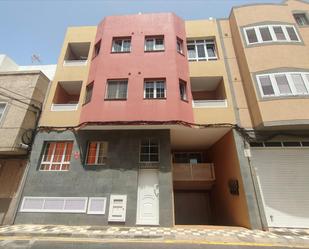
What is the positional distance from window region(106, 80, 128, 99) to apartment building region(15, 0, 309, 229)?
6cm

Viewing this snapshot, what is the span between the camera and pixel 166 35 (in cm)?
1231

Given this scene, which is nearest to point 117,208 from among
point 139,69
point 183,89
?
point 183,89

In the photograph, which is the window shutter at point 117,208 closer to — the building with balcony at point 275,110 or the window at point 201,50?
the building with balcony at point 275,110

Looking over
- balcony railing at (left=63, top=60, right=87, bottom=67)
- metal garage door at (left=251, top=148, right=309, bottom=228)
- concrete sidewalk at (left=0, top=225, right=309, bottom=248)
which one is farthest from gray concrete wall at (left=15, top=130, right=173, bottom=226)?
balcony railing at (left=63, top=60, right=87, bottom=67)

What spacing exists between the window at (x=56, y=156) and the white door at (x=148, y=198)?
4.61 meters

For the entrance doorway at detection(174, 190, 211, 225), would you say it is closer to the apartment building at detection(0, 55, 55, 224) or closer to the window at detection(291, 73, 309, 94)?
the window at detection(291, 73, 309, 94)

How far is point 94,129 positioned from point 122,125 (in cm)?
207

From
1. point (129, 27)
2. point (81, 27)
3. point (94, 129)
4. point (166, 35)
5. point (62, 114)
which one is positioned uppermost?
point (81, 27)

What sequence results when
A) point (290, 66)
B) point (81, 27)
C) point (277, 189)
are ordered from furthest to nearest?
point (81, 27) < point (290, 66) < point (277, 189)

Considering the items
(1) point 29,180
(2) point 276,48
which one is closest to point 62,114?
(1) point 29,180

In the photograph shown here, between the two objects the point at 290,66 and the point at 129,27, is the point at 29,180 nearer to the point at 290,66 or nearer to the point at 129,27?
the point at 129,27

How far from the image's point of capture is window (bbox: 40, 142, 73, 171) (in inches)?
412

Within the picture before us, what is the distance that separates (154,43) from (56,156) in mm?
9981

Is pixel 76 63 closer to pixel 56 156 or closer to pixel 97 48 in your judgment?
pixel 97 48
